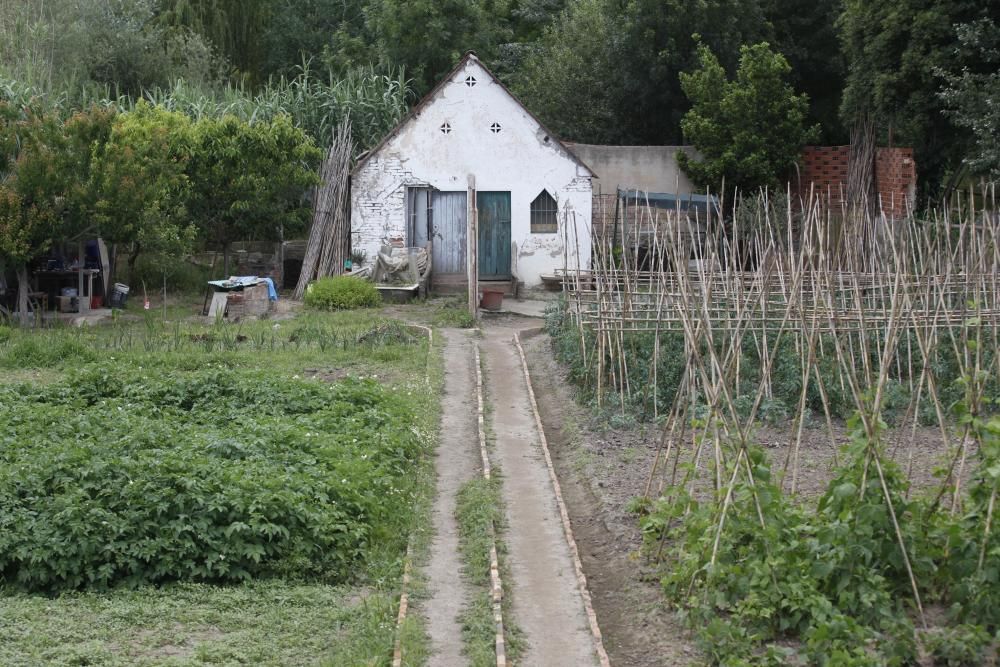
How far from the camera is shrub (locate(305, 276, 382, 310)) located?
20.1 meters

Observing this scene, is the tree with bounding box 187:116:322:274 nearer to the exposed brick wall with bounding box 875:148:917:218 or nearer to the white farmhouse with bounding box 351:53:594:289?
the white farmhouse with bounding box 351:53:594:289

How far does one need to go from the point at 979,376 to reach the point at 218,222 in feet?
52.7

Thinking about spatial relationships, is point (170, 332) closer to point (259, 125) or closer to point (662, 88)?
point (259, 125)

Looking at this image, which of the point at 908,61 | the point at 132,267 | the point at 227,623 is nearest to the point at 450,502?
the point at 227,623

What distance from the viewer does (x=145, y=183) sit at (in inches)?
720

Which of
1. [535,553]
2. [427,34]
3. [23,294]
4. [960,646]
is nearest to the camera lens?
[960,646]

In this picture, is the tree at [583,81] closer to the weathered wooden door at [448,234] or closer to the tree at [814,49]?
the tree at [814,49]

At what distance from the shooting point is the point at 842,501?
7.15 metres

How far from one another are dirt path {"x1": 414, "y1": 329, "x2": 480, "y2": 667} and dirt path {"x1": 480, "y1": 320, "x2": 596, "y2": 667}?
0.98 feet

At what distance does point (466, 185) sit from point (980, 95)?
8.87 meters

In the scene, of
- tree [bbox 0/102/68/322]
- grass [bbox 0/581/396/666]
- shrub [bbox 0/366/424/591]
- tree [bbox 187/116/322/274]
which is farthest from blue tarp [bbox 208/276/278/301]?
grass [bbox 0/581/396/666]

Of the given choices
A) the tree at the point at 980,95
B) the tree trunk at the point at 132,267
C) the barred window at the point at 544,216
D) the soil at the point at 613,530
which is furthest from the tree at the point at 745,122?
the soil at the point at 613,530

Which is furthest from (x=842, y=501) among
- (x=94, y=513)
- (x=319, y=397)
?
(x=319, y=397)

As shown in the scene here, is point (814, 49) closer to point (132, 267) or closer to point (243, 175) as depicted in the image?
point (243, 175)
